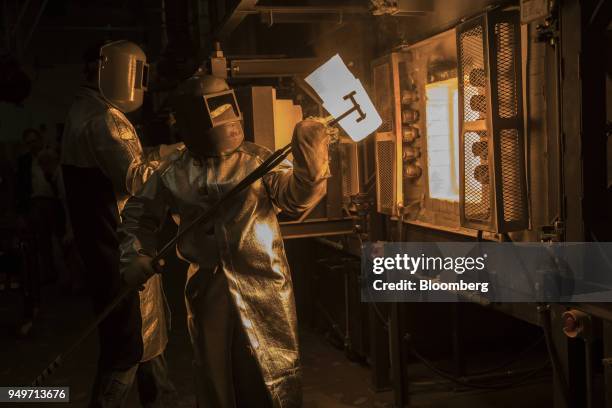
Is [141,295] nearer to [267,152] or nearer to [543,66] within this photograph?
[267,152]

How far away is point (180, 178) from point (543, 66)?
69.3 inches

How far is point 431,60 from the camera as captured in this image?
4.09 m

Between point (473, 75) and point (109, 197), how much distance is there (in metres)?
2.20

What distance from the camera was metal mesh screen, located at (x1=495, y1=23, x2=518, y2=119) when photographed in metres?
3.17

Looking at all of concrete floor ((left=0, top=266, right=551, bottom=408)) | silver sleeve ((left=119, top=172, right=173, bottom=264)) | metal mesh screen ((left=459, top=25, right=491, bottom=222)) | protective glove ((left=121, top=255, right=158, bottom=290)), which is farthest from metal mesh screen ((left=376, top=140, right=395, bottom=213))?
protective glove ((left=121, top=255, right=158, bottom=290))

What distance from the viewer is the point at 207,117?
321 centimetres

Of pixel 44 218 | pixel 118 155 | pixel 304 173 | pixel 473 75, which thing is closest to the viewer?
pixel 304 173

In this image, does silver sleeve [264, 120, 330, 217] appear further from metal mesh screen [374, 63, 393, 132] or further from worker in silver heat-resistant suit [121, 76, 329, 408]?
metal mesh screen [374, 63, 393, 132]

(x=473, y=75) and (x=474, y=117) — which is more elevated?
(x=473, y=75)

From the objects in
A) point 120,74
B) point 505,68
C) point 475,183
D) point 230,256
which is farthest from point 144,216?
point 505,68

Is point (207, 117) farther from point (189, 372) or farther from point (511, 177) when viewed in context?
point (189, 372)

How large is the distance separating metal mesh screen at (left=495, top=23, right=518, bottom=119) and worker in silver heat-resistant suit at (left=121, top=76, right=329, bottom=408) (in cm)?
94

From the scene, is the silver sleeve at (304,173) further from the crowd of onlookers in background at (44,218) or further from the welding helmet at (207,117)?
the crowd of onlookers in background at (44,218)

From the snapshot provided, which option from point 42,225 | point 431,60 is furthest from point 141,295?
point 42,225
